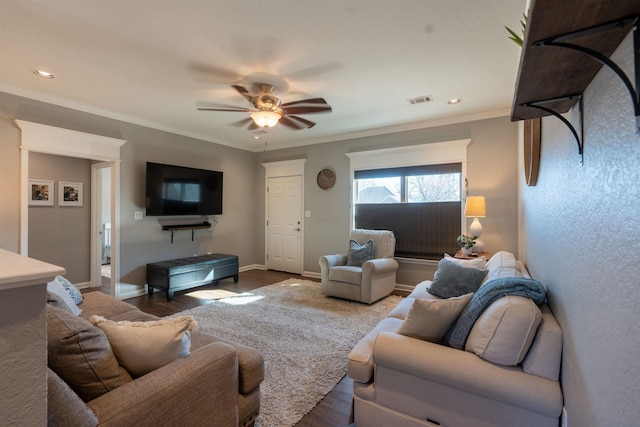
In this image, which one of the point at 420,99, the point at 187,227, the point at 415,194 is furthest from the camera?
the point at 187,227

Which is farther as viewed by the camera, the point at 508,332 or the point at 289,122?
the point at 289,122

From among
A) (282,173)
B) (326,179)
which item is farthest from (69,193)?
(326,179)

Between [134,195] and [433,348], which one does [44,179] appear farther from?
[433,348]

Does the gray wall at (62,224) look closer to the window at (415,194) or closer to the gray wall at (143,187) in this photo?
the gray wall at (143,187)

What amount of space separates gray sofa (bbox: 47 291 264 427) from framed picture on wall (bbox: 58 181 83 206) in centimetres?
436

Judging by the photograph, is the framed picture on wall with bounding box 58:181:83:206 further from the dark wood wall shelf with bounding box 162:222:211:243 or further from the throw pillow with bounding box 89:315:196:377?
the throw pillow with bounding box 89:315:196:377

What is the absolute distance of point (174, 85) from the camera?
310cm

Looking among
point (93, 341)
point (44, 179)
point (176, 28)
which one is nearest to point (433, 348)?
point (93, 341)

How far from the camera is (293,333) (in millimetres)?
2965

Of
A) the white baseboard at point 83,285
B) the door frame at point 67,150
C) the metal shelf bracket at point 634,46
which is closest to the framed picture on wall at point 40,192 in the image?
the door frame at point 67,150

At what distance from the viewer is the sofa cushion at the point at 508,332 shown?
1.32 metres

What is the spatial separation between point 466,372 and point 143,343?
1444 mm

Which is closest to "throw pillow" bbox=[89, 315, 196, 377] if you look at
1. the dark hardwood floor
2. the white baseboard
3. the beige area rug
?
the beige area rug

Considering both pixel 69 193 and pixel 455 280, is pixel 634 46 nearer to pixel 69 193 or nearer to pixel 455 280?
pixel 455 280
